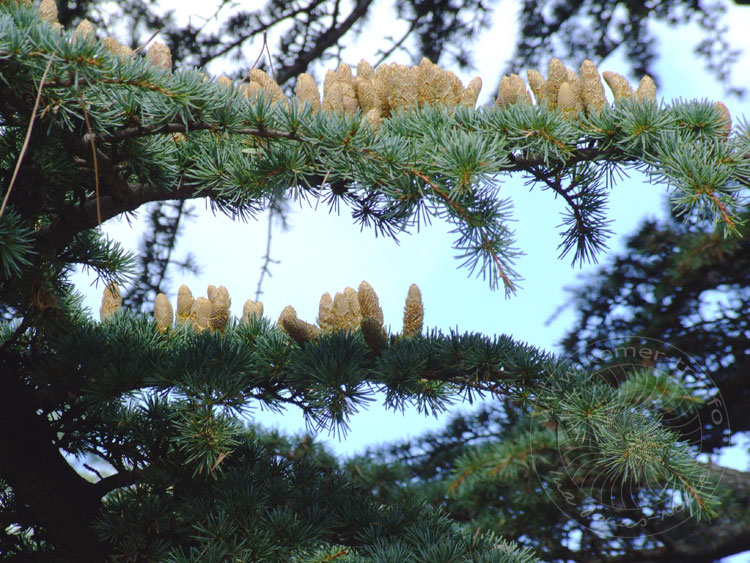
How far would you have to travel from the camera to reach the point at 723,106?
117cm

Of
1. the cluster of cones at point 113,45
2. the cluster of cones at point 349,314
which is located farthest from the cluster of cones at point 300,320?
the cluster of cones at point 113,45

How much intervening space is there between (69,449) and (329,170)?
0.79 metres

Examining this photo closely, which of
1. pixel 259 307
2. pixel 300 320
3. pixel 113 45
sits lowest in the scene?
pixel 300 320

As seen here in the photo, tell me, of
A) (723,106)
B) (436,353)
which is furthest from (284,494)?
(723,106)

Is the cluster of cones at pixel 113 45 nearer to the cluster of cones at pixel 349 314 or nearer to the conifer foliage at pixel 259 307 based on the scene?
the conifer foliage at pixel 259 307

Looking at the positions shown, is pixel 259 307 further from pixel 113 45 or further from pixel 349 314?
pixel 113 45

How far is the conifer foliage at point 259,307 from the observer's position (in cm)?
96

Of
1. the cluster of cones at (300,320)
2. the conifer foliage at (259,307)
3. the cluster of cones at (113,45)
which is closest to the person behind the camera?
the conifer foliage at (259,307)

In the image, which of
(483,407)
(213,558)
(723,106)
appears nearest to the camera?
(213,558)

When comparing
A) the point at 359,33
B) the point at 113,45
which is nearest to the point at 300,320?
the point at 113,45

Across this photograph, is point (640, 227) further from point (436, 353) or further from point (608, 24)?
point (436, 353)

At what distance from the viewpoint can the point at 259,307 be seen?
4.68 feet

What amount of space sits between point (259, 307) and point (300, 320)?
22cm

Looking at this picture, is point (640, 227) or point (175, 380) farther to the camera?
point (640, 227)
